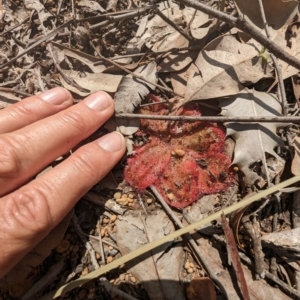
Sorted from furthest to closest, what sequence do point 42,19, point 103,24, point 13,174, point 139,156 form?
point 42,19 → point 103,24 → point 139,156 → point 13,174

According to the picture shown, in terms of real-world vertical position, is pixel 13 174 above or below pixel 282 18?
below

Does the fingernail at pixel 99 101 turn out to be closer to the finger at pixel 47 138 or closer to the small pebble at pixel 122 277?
the finger at pixel 47 138

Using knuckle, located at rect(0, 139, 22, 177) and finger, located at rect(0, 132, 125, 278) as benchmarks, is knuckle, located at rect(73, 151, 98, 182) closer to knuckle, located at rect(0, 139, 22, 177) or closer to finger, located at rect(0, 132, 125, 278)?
finger, located at rect(0, 132, 125, 278)

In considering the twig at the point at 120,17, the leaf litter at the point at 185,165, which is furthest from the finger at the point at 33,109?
the twig at the point at 120,17

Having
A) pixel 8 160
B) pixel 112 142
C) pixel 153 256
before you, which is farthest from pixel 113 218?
pixel 8 160

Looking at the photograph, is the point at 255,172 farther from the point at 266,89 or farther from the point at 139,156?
the point at 139,156

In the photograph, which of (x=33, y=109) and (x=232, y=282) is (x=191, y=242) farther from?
(x=33, y=109)

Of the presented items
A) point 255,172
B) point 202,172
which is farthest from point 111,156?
point 255,172
